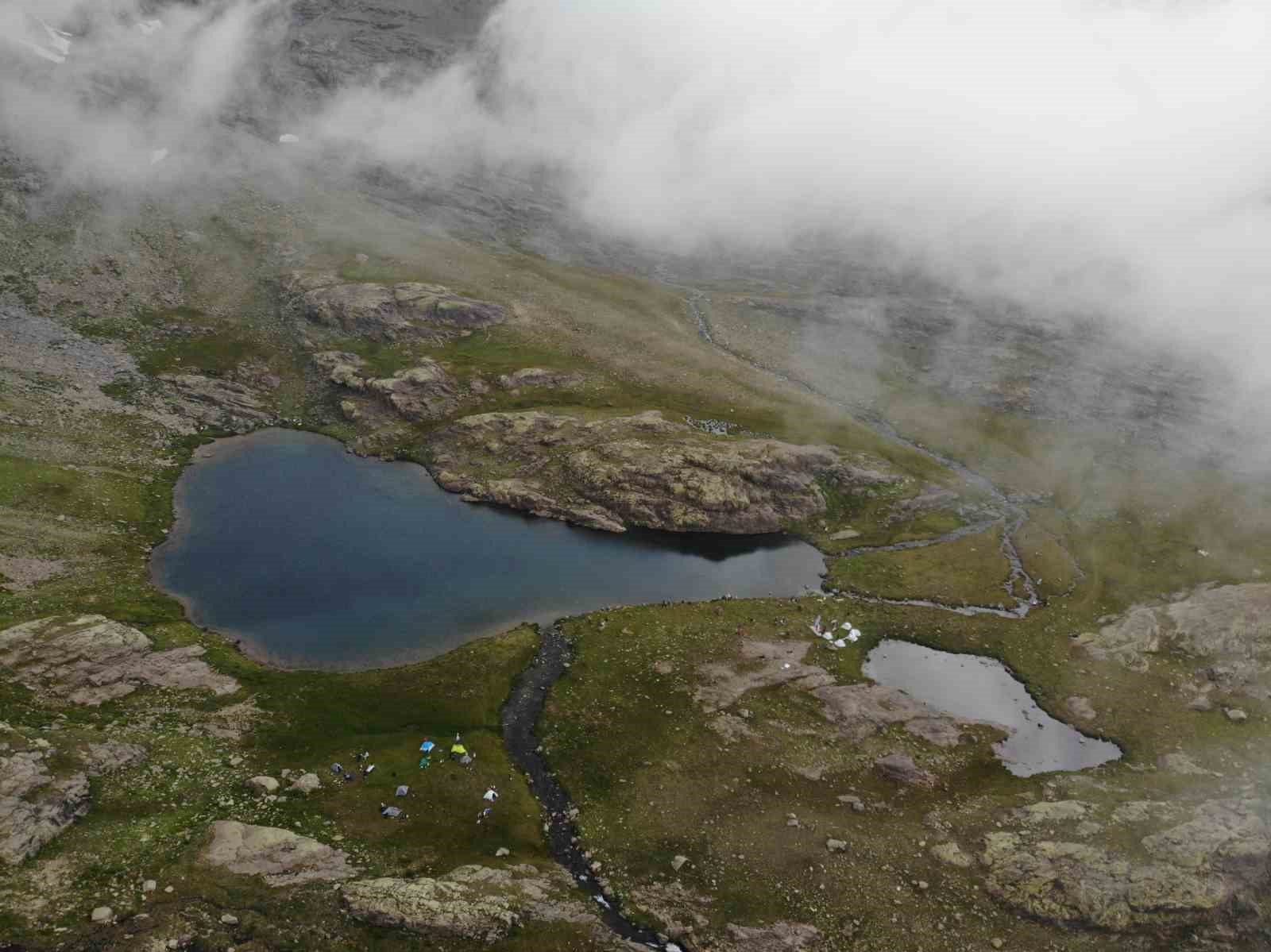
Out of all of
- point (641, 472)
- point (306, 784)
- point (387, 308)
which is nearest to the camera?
point (306, 784)

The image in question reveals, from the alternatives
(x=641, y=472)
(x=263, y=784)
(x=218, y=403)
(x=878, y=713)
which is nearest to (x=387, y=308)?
(x=218, y=403)

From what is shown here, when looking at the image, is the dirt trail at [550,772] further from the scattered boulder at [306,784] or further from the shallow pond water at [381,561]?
the scattered boulder at [306,784]

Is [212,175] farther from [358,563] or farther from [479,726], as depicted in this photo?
[479,726]

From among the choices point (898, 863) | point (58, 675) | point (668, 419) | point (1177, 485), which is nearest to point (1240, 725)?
point (898, 863)

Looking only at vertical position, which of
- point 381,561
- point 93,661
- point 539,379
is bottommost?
point 381,561

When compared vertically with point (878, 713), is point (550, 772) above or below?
below

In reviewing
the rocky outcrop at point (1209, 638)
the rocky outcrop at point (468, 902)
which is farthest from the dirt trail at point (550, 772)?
the rocky outcrop at point (1209, 638)

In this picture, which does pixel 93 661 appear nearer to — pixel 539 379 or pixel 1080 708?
pixel 539 379
